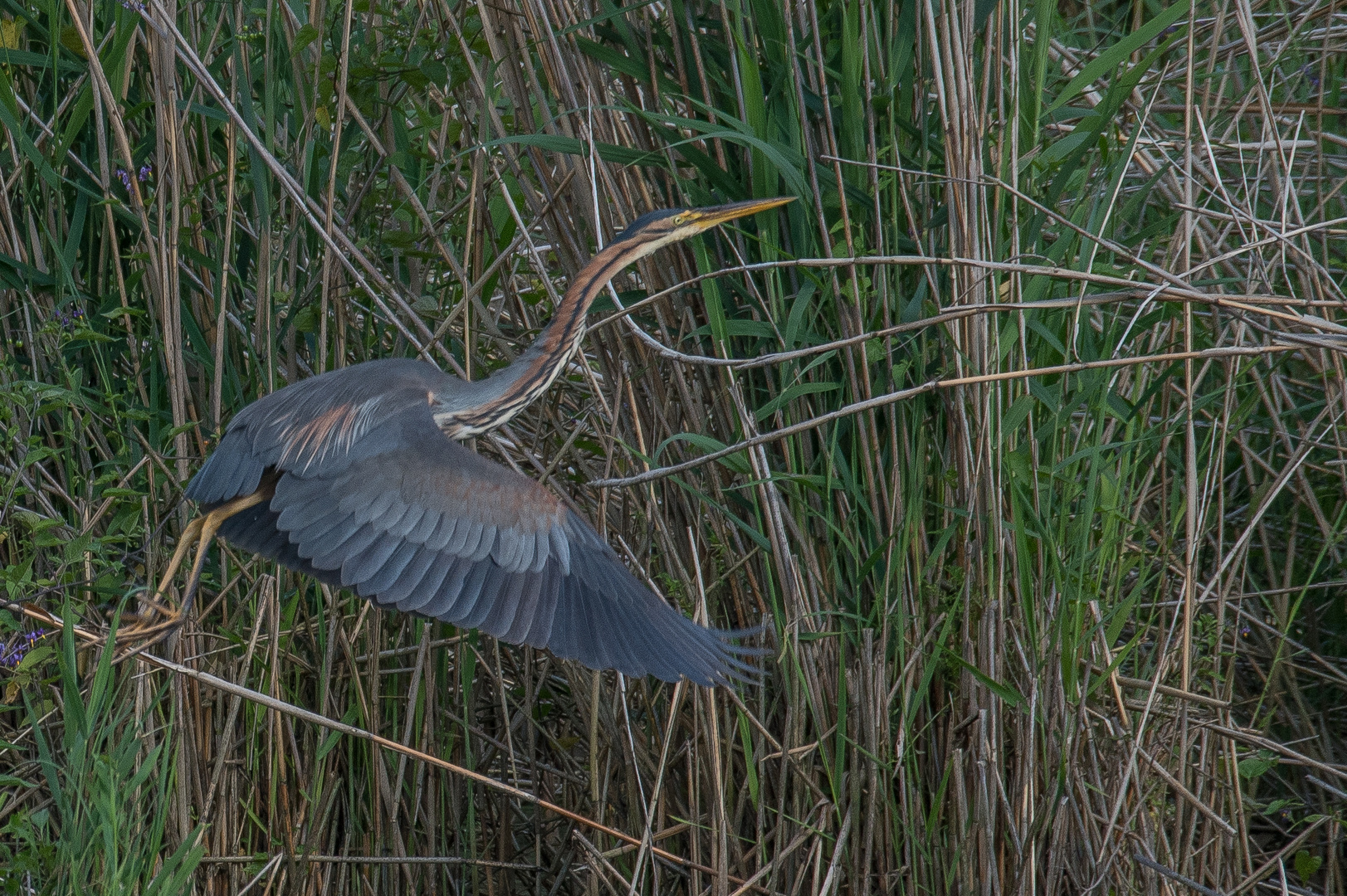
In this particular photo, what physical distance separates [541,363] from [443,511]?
1.23 feet

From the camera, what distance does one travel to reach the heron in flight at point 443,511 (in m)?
2.46

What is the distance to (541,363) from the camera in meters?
2.73

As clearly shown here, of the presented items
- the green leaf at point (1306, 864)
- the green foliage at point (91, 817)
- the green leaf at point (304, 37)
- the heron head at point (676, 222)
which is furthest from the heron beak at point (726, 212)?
the green leaf at point (1306, 864)

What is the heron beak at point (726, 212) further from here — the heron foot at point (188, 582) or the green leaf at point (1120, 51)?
the heron foot at point (188, 582)

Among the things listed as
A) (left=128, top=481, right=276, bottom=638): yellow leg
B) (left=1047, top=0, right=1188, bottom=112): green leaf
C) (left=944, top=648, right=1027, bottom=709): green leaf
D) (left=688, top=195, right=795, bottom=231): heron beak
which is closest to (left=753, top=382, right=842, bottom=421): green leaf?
(left=688, top=195, right=795, bottom=231): heron beak

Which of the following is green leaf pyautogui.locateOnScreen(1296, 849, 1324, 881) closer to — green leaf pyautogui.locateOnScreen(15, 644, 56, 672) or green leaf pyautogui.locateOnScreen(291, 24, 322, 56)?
green leaf pyautogui.locateOnScreen(15, 644, 56, 672)

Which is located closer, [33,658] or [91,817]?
[91,817]

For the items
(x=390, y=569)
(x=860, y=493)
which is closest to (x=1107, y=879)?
(x=860, y=493)

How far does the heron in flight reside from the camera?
2.46 metres

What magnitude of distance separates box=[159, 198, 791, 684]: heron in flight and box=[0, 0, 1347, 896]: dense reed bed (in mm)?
123

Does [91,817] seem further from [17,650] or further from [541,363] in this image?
[541,363]

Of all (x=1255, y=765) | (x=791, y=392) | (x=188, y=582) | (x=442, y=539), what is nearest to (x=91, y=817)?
Answer: (x=188, y=582)

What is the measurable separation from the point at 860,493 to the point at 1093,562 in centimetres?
46

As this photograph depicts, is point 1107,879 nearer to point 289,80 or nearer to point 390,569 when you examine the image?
point 390,569
